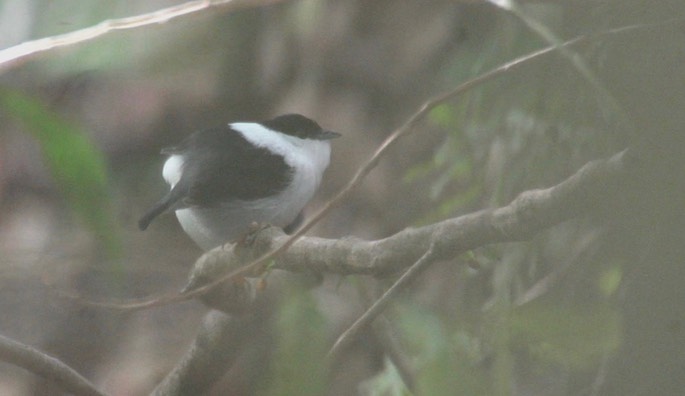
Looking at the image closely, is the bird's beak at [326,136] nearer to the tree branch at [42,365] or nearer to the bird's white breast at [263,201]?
the bird's white breast at [263,201]

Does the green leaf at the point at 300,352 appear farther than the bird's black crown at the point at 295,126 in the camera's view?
No

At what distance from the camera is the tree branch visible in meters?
1.17

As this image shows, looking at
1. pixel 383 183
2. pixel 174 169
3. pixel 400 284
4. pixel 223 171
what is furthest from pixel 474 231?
pixel 383 183

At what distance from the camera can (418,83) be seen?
2.64 meters

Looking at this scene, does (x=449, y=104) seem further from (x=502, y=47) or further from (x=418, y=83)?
(x=418, y=83)

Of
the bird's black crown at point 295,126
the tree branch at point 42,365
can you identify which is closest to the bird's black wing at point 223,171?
the bird's black crown at point 295,126

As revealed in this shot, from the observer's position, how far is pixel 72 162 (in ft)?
3.06

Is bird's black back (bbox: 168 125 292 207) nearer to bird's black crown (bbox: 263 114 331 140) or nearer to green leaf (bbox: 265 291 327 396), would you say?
bird's black crown (bbox: 263 114 331 140)

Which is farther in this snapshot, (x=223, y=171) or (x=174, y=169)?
(x=174, y=169)

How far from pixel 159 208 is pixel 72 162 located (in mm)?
740

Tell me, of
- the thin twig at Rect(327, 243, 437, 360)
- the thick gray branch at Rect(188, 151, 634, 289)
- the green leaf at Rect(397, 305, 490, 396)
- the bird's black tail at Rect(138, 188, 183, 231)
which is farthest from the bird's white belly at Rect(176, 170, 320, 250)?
the green leaf at Rect(397, 305, 490, 396)

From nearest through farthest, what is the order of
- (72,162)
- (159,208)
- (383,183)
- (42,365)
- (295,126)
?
(72,162) → (42,365) → (159,208) → (295,126) → (383,183)

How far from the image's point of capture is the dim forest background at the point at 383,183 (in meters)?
0.48

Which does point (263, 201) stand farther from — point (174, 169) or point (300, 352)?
point (300, 352)
